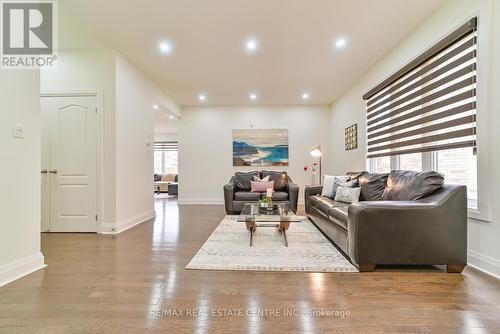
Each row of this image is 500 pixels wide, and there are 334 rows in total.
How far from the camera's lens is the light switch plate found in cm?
210

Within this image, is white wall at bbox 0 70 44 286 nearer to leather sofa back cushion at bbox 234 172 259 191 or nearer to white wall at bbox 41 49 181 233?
white wall at bbox 41 49 181 233

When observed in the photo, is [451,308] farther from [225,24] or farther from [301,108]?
[301,108]

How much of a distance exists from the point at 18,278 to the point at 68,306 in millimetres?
849

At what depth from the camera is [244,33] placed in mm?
3152

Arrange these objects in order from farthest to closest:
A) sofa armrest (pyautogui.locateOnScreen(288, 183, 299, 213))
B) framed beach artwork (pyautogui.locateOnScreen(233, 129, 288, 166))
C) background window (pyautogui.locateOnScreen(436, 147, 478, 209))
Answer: framed beach artwork (pyautogui.locateOnScreen(233, 129, 288, 166)) → sofa armrest (pyautogui.locateOnScreen(288, 183, 299, 213)) → background window (pyautogui.locateOnScreen(436, 147, 478, 209))

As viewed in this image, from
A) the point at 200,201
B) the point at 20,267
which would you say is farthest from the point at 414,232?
the point at 200,201

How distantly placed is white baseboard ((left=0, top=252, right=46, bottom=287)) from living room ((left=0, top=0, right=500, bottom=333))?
0.4 inches

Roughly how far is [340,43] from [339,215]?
2420 mm

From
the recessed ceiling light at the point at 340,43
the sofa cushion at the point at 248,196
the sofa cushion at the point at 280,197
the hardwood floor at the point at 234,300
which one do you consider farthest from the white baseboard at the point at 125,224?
the recessed ceiling light at the point at 340,43

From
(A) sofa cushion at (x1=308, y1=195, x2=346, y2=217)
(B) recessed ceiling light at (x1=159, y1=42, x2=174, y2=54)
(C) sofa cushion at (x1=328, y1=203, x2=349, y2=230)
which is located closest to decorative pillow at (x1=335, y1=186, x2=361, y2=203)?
(A) sofa cushion at (x1=308, y1=195, x2=346, y2=217)

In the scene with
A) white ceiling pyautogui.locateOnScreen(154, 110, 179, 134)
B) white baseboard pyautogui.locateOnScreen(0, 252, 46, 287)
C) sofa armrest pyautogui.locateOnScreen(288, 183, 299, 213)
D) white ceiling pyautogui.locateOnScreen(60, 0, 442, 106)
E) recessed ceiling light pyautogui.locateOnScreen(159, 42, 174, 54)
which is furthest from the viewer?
white ceiling pyautogui.locateOnScreen(154, 110, 179, 134)

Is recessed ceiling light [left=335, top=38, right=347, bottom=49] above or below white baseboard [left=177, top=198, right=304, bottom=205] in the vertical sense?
above

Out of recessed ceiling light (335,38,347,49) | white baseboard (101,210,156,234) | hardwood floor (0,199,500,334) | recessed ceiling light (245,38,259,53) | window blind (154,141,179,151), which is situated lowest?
hardwood floor (0,199,500,334)

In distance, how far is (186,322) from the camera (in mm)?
1468
